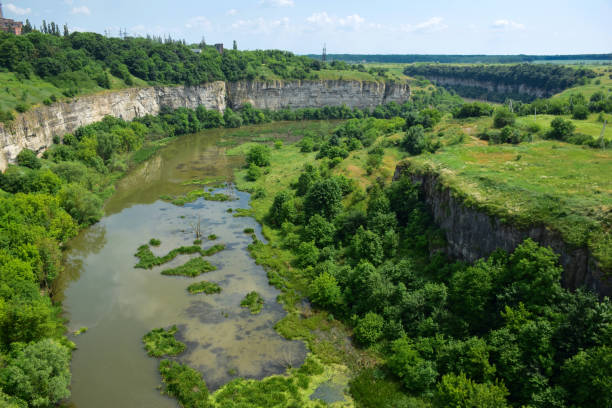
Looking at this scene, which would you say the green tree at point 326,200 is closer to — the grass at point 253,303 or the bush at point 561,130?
the grass at point 253,303

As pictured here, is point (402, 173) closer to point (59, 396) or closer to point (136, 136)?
point (59, 396)

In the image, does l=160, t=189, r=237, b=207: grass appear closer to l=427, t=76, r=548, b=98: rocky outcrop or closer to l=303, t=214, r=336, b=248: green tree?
l=303, t=214, r=336, b=248: green tree

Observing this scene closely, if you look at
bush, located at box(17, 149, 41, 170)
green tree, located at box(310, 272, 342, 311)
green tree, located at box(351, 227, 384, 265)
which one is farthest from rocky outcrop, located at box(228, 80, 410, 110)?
green tree, located at box(310, 272, 342, 311)

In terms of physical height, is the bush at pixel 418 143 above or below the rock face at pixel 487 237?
above

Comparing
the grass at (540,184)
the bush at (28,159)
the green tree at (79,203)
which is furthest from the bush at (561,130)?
the bush at (28,159)

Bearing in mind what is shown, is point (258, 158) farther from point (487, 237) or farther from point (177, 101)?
point (487, 237)

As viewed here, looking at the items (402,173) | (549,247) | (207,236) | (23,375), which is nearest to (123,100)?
(207,236)
